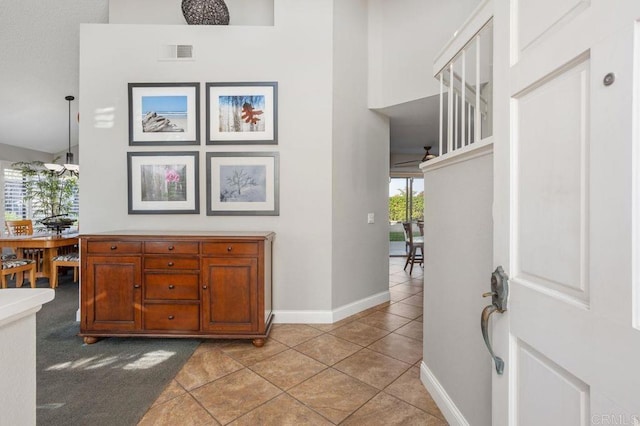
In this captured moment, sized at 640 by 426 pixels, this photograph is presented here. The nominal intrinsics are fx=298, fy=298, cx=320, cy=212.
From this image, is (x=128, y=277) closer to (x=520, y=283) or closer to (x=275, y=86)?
(x=275, y=86)

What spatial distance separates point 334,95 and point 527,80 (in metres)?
2.56

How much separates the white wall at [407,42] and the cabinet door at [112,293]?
3102 millimetres

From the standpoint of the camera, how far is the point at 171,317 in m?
2.60

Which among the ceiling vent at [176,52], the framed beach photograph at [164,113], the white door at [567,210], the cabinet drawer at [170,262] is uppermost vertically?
the ceiling vent at [176,52]

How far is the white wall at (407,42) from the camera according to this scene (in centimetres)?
312

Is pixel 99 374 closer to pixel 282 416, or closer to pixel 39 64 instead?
pixel 282 416

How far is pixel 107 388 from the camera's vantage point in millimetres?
2004

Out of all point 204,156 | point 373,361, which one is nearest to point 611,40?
point 373,361

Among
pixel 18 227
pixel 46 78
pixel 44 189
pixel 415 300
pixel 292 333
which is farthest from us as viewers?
pixel 44 189

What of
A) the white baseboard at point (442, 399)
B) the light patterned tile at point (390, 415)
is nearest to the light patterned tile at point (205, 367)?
the light patterned tile at point (390, 415)

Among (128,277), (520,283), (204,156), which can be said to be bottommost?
(128,277)

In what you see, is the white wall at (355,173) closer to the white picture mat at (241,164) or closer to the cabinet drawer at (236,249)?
the white picture mat at (241,164)

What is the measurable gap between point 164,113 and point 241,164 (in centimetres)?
97

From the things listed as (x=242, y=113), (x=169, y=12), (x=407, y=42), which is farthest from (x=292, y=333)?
(x=169, y=12)
